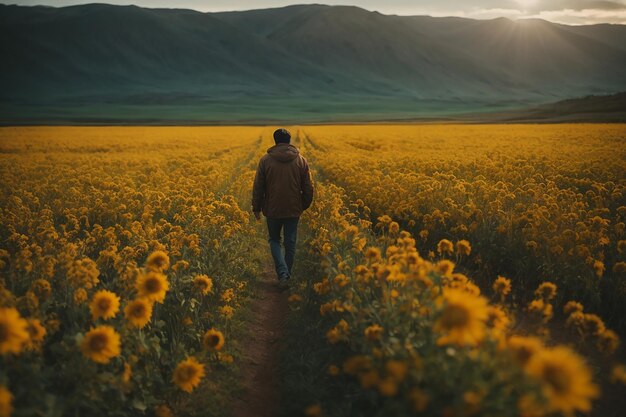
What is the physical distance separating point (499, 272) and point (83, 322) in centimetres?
639

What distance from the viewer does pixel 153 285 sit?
14.1 ft

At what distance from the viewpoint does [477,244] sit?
26.2 ft

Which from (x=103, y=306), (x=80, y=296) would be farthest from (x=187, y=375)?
(x=80, y=296)

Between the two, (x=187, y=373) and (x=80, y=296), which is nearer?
(x=187, y=373)

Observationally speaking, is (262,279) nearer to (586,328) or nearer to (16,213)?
(16,213)

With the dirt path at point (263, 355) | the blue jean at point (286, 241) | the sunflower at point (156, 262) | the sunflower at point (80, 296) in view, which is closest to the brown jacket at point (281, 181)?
the blue jean at point (286, 241)

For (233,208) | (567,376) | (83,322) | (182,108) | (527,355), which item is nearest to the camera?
(567,376)

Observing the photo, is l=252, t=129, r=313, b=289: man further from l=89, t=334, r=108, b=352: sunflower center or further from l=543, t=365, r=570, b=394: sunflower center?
l=543, t=365, r=570, b=394: sunflower center

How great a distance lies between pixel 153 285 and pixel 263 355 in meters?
2.09

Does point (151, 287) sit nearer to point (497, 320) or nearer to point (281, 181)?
point (497, 320)

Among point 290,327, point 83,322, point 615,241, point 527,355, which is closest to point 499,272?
point 615,241

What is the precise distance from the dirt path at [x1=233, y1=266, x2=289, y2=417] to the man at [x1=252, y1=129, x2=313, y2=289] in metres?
0.50

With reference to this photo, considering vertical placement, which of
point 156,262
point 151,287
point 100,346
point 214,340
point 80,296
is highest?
point 156,262

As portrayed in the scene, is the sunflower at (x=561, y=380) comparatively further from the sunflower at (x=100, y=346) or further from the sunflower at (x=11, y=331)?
the sunflower at (x=11, y=331)
